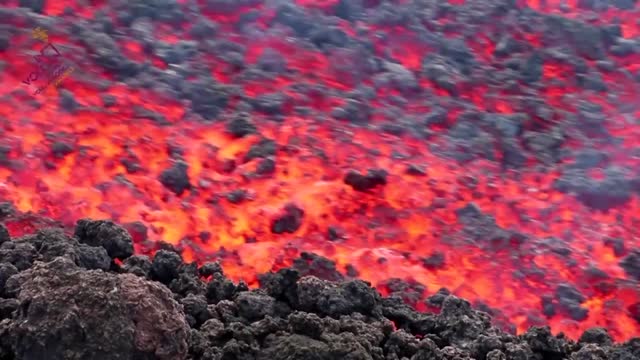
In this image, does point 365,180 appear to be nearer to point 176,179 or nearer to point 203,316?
point 176,179

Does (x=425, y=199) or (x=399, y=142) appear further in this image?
(x=399, y=142)

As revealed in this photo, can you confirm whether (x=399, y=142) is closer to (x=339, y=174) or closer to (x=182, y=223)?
(x=339, y=174)

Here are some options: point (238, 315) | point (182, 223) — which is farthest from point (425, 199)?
point (238, 315)

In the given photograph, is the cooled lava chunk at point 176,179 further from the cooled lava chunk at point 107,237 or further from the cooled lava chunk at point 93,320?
the cooled lava chunk at point 93,320

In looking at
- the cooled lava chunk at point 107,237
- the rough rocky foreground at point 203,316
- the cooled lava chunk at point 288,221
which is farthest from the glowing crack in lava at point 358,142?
the rough rocky foreground at point 203,316

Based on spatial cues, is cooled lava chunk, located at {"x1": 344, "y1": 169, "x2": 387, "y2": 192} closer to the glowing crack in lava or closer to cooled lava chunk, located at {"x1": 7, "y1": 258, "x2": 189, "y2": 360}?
the glowing crack in lava
